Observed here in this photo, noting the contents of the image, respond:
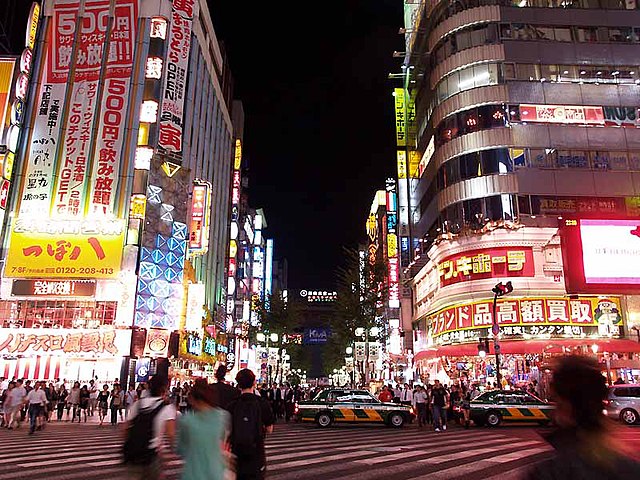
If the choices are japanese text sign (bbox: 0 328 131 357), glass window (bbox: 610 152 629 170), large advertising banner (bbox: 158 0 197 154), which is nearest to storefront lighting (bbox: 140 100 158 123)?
large advertising banner (bbox: 158 0 197 154)

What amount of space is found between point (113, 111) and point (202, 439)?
3468cm

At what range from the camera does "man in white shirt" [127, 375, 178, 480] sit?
16.4 feet

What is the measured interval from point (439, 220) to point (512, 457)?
80.7 ft

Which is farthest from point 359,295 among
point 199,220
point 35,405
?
point 35,405

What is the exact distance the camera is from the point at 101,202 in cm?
3331

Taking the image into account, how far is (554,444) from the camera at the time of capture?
242 cm

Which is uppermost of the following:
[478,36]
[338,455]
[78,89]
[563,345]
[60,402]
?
[478,36]

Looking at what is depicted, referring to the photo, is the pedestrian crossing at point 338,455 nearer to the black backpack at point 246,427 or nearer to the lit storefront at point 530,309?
the black backpack at point 246,427

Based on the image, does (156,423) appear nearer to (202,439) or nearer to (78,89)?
(202,439)

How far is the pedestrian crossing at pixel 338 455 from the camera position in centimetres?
940

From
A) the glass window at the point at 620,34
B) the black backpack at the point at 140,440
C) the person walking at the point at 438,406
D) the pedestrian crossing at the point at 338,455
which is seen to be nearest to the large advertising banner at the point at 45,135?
the pedestrian crossing at the point at 338,455

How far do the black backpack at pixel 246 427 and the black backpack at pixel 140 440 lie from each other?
2.52 feet

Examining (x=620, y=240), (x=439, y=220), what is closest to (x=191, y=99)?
(x=439, y=220)

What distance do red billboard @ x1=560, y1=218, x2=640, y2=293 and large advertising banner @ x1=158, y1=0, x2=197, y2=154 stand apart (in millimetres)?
24933
